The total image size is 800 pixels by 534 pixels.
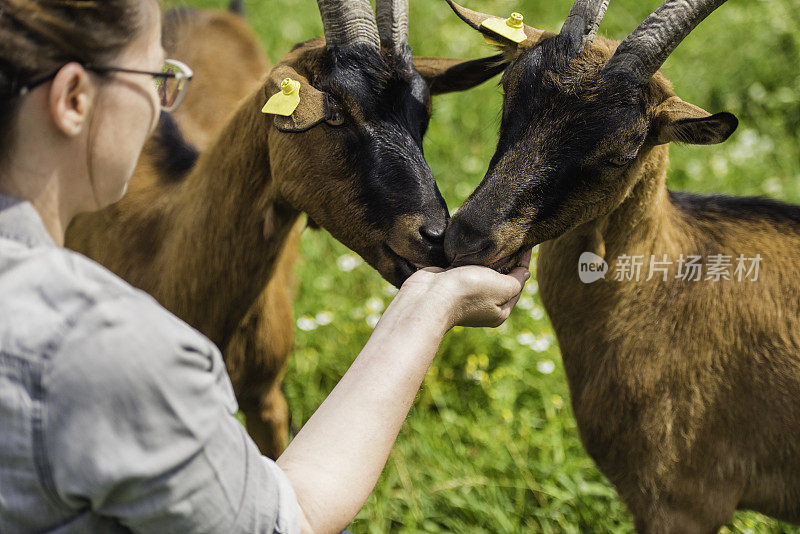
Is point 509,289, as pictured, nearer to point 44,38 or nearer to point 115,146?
point 115,146

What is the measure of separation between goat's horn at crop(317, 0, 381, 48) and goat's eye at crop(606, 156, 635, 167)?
0.85 metres

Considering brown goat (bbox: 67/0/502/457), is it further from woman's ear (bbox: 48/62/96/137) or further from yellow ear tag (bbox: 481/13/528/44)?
woman's ear (bbox: 48/62/96/137)

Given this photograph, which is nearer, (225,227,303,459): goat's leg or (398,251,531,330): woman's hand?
(398,251,531,330): woman's hand

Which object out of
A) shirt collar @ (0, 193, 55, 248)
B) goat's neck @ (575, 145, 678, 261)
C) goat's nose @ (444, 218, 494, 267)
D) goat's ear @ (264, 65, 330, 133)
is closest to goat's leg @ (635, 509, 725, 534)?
goat's neck @ (575, 145, 678, 261)

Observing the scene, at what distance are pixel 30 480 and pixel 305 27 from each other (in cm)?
688

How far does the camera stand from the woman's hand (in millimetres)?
1773

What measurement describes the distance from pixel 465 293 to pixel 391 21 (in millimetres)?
1146

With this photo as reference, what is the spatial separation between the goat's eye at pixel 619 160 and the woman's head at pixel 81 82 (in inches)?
56.4

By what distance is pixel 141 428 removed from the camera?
1153mm

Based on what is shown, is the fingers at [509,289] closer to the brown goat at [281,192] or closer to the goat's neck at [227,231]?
the brown goat at [281,192]

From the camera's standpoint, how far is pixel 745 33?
671cm

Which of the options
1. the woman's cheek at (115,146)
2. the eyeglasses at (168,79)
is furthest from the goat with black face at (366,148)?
the woman's cheek at (115,146)

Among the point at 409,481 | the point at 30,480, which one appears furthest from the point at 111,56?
the point at 409,481

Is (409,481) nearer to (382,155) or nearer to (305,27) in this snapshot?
(382,155)
